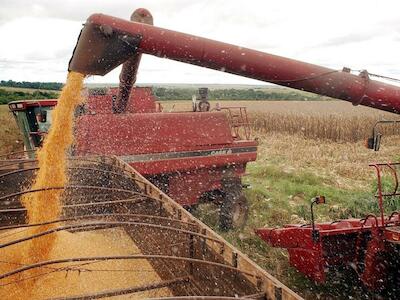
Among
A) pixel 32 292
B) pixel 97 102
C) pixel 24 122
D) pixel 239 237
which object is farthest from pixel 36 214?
pixel 24 122

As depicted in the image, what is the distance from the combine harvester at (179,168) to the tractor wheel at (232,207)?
0.02 meters

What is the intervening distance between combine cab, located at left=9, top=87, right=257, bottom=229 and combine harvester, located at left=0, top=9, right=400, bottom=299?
0.02 meters

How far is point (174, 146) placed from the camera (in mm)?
6133

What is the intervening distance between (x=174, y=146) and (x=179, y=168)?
0.34m

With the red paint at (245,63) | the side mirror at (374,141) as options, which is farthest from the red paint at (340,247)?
the red paint at (245,63)

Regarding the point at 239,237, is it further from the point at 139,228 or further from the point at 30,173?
the point at 30,173

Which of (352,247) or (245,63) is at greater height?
(245,63)

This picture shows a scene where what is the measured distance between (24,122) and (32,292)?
5363 mm

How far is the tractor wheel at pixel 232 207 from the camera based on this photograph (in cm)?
668

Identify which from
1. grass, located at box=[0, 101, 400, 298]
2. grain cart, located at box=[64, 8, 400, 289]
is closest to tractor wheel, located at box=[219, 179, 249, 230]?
grass, located at box=[0, 101, 400, 298]

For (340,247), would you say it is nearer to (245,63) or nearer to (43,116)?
(245,63)

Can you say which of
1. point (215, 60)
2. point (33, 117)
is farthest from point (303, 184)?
point (215, 60)

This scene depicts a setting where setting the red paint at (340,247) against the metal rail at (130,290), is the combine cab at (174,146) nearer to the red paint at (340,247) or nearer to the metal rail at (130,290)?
the red paint at (340,247)

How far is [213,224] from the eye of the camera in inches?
281
